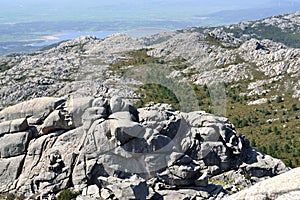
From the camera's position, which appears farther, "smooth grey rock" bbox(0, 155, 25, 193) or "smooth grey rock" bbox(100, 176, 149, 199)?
"smooth grey rock" bbox(0, 155, 25, 193)

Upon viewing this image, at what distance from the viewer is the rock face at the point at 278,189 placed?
1166 centimetres

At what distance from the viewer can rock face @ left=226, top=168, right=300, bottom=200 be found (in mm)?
11664

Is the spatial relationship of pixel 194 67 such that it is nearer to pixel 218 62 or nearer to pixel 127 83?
pixel 218 62

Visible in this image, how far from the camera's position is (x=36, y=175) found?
3331 centimetres

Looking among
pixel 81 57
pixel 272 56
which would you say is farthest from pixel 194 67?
pixel 81 57

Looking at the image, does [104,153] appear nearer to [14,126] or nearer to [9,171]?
[9,171]

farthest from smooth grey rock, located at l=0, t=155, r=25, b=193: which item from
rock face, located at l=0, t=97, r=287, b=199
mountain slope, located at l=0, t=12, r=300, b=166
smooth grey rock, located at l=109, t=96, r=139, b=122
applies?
mountain slope, located at l=0, t=12, r=300, b=166

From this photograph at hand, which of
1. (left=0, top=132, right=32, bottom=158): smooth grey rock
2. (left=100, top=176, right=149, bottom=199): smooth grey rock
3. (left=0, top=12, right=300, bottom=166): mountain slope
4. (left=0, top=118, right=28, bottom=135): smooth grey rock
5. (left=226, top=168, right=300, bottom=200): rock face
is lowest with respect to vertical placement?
(left=0, top=12, right=300, bottom=166): mountain slope

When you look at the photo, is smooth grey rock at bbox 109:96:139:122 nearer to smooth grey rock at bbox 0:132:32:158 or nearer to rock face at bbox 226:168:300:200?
smooth grey rock at bbox 0:132:32:158

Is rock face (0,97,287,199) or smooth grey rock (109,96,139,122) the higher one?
smooth grey rock (109,96,139,122)

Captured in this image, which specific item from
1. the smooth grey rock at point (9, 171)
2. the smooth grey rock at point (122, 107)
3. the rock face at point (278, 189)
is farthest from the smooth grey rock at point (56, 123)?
the rock face at point (278, 189)

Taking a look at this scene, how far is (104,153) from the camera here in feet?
107

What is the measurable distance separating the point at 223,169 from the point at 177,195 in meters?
10.2

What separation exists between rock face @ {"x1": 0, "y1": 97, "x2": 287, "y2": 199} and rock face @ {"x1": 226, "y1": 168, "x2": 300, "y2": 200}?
17.0m
